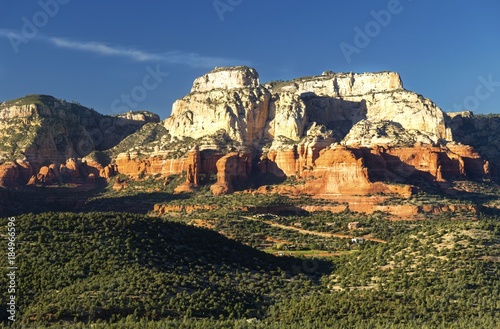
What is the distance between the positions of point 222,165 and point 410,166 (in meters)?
41.3

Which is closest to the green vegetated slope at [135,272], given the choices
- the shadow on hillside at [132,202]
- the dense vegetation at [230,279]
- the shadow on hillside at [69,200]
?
the dense vegetation at [230,279]

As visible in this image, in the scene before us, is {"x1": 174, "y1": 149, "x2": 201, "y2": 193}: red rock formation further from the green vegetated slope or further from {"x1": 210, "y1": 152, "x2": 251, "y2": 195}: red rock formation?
the green vegetated slope

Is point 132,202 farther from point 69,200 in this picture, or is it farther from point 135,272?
point 135,272

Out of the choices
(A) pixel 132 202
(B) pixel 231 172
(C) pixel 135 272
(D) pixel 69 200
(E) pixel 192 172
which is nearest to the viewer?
(C) pixel 135 272

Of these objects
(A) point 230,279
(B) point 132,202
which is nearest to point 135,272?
(A) point 230,279

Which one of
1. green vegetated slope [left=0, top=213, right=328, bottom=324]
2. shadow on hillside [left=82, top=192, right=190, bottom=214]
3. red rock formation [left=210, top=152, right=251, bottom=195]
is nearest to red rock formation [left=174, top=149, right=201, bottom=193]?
shadow on hillside [left=82, top=192, right=190, bottom=214]

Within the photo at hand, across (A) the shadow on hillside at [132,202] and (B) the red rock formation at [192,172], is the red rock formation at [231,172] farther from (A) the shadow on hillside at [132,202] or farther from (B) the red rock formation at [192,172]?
(A) the shadow on hillside at [132,202]

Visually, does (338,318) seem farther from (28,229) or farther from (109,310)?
(28,229)

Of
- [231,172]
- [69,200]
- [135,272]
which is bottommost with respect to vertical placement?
[135,272]

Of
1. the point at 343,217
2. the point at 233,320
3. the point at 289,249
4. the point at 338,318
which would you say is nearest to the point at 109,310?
the point at 233,320

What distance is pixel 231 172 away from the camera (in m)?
186

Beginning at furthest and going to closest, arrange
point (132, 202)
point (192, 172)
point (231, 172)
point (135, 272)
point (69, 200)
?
point (69, 200)
point (192, 172)
point (231, 172)
point (132, 202)
point (135, 272)

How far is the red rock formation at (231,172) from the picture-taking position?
181 metres

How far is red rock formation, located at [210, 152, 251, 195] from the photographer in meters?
181
